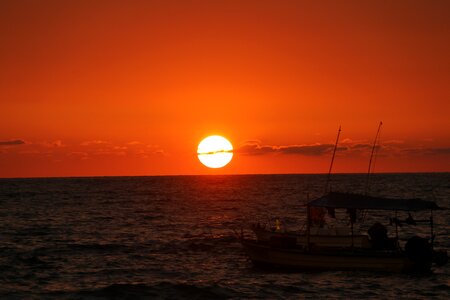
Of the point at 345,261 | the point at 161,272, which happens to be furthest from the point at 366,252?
the point at 161,272

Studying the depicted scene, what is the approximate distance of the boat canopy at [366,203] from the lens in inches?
1347

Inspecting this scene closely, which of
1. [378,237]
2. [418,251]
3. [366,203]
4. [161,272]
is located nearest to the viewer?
[418,251]

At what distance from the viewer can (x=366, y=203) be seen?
35.0 metres

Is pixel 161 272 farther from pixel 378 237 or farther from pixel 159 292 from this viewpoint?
pixel 378 237

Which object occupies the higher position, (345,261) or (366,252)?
(366,252)

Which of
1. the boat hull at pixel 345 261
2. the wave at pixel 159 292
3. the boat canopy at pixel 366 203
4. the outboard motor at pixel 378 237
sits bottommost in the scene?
the wave at pixel 159 292

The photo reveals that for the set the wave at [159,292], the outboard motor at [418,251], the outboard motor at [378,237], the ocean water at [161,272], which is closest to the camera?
the wave at [159,292]

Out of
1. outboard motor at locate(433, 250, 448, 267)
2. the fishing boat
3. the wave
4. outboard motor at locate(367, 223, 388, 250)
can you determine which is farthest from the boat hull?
the wave

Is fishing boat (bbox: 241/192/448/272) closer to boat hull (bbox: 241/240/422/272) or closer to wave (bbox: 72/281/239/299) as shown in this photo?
boat hull (bbox: 241/240/422/272)

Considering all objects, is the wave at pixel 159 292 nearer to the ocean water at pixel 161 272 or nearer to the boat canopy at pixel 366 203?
the ocean water at pixel 161 272

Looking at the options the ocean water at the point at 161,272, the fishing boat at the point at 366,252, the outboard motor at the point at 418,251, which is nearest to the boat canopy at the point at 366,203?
the fishing boat at the point at 366,252

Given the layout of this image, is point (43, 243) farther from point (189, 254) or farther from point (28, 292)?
point (28, 292)

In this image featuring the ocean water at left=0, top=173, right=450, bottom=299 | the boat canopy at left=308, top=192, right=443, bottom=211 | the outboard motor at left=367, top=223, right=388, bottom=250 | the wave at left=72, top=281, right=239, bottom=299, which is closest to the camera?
the wave at left=72, top=281, right=239, bottom=299

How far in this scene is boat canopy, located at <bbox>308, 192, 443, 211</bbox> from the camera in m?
34.2
